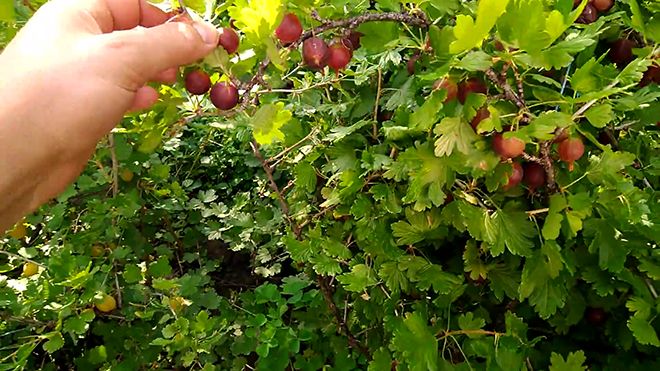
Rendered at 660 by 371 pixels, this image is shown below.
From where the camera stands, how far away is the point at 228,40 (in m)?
0.79

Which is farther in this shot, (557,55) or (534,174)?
(534,174)

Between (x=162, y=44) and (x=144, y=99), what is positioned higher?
(x=162, y=44)

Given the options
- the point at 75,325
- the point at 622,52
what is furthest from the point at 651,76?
the point at 75,325

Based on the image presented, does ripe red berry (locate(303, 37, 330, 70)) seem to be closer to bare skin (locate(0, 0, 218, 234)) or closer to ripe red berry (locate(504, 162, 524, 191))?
bare skin (locate(0, 0, 218, 234))

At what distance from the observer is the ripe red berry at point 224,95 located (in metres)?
0.81

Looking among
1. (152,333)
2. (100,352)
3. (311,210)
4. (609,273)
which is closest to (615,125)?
(609,273)

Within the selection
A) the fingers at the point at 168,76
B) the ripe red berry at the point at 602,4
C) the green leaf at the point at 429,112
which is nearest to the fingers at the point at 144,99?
the fingers at the point at 168,76

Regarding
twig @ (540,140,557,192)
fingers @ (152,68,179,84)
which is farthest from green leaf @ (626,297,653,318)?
fingers @ (152,68,179,84)

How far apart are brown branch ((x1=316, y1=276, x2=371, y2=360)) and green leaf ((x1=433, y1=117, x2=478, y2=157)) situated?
2.30 feet

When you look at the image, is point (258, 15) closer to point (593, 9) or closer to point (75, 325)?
point (593, 9)

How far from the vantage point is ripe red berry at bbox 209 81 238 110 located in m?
0.81

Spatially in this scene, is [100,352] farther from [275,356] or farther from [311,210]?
[311,210]

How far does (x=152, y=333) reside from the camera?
1573mm

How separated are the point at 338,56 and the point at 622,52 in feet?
1.67
